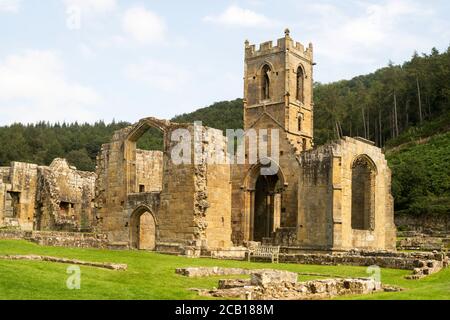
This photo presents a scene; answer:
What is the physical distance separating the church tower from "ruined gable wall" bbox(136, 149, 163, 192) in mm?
8136

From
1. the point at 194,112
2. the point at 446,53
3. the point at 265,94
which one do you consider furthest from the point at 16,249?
the point at 194,112

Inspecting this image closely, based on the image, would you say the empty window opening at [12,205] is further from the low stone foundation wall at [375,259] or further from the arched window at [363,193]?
the low stone foundation wall at [375,259]

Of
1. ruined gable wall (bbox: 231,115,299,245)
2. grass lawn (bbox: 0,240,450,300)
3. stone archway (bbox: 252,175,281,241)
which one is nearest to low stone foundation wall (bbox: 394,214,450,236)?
stone archway (bbox: 252,175,281,241)

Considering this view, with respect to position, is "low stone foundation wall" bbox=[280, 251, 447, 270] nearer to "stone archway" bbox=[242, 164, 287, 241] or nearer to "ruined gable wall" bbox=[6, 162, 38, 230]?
"stone archway" bbox=[242, 164, 287, 241]

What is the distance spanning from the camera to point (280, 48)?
42.4 m

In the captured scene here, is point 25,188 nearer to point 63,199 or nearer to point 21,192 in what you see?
point 21,192

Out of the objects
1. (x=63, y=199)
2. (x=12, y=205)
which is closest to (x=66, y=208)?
(x=63, y=199)

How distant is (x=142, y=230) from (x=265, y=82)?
15022mm

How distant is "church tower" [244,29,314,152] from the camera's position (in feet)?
136

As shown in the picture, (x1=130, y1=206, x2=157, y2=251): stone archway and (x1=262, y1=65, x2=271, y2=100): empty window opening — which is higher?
(x1=262, y1=65, x2=271, y2=100): empty window opening

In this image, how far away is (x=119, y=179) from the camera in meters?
32.3

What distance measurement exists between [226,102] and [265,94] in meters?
53.7

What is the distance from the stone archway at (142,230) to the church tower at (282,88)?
1141 centimetres
